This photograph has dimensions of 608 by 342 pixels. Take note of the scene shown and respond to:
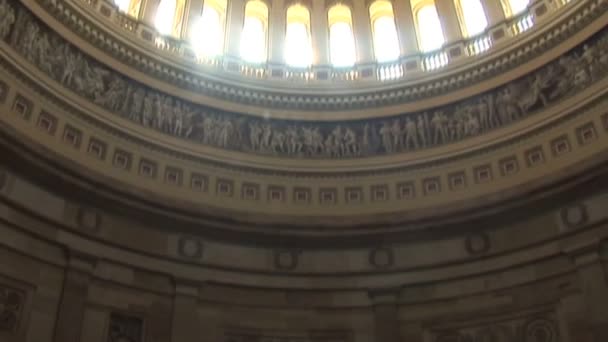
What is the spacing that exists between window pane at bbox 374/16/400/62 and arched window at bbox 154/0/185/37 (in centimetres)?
640

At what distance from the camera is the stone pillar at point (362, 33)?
22266mm

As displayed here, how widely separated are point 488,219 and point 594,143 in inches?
127

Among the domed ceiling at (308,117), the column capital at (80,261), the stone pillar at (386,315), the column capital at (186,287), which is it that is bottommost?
the stone pillar at (386,315)

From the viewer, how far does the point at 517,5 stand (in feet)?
68.8

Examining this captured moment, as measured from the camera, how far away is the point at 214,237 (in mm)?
18469

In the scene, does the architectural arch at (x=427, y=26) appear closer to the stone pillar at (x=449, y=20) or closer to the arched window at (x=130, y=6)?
the stone pillar at (x=449, y=20)

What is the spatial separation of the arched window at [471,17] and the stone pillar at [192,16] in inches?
327

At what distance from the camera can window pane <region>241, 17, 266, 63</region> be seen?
22234 millimetres

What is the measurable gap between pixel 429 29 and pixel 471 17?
140cm

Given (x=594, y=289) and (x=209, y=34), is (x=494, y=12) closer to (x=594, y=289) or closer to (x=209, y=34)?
(x=209, y=34)

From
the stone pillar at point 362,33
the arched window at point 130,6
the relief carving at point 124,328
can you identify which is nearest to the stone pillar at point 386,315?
the relief carving at point 124,328

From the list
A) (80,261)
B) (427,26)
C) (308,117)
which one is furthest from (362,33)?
(80,261)

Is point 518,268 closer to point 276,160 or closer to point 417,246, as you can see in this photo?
point 417,246

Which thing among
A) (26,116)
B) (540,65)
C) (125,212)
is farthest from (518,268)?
(26,116)
